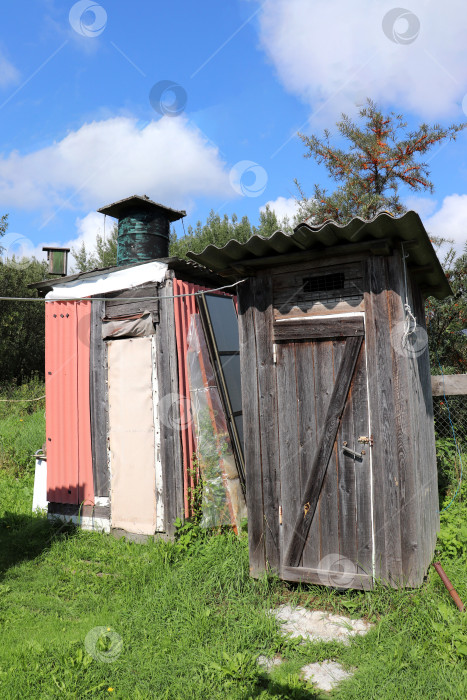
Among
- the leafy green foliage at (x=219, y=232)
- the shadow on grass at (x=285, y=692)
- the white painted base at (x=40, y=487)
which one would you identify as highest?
the leafy green foliage at (x=219, y=232)

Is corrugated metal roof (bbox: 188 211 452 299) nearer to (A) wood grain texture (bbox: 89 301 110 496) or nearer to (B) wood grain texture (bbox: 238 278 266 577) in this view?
(B) wood grain texture (bbox: 238 278 266 577)

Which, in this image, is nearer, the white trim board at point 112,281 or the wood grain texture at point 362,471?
the wood grain texture at point 362,471

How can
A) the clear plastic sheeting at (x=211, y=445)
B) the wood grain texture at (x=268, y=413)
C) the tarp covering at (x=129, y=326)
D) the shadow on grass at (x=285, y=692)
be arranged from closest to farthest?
the shadow on grass at (x=285, y=692)
the wood grain texture at (x=268, y=413)
the clear plastic sheeting at (x=211, y=445)
the tarp covering at (x=129, y=326)

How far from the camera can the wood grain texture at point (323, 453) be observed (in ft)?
13.8

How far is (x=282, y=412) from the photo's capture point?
448 cm

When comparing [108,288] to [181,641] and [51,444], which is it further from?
[181,641]

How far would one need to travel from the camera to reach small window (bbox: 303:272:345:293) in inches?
170

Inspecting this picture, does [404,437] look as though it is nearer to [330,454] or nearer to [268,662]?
[330,454]

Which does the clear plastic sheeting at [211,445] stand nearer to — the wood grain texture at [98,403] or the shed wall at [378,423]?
the shed wall at [378,423]

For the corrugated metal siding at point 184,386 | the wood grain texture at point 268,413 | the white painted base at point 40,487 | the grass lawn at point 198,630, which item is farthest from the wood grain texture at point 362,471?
the white painted base at point 40,487

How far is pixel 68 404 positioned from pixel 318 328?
4.22m

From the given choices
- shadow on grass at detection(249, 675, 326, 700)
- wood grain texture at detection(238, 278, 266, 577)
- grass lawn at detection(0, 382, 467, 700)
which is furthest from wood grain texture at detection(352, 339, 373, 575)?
shadow on grass at detection(249, 675, 326, 700)

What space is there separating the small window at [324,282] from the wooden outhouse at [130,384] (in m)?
1.97

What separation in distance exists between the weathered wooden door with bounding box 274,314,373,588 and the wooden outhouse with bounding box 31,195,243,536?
1.51 meters
